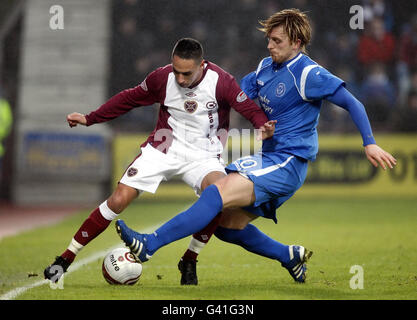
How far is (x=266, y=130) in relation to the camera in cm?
492

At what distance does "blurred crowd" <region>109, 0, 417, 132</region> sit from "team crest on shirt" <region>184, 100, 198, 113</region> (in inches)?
357

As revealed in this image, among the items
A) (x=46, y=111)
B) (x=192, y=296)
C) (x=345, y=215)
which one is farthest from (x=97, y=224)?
(x=46, y=111)

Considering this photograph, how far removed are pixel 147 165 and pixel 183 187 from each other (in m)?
8.23

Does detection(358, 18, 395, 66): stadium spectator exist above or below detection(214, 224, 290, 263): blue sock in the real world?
above

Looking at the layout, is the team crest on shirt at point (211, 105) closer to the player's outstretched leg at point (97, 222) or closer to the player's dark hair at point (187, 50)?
the player's dark hair at point (187, 50)

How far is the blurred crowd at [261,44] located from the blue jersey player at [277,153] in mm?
9298

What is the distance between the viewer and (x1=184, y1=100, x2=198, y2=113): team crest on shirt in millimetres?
5316

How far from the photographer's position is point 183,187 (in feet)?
44.1

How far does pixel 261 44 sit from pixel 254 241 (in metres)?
10.6

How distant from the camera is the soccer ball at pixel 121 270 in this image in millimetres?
5109

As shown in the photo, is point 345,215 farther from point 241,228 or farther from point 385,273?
point 241,228

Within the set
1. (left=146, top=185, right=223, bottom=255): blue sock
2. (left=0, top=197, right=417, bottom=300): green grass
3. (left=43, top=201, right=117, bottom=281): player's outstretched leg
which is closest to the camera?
(left=146, top=185, right=223, bottom=255): blue sock

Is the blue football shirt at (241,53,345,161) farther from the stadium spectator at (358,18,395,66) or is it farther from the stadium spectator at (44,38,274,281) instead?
the stadium spectator at (358,18,395,66)

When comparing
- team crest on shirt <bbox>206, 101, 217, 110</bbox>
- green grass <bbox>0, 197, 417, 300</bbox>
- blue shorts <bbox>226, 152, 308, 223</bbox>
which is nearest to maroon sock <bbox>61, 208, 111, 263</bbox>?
green grass <bbox>0, 197, 417, 300</bbox>
